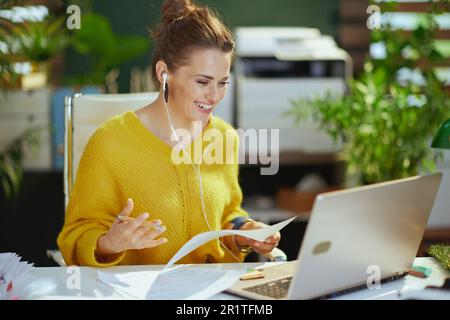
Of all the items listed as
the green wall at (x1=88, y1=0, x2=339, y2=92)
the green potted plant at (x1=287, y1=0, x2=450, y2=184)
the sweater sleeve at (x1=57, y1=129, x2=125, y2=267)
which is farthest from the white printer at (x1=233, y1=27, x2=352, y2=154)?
the sweater sleeve at (x1=57, y1=129, x2=125, y2=267)

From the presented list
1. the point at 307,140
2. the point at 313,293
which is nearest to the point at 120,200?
the point at 313,293

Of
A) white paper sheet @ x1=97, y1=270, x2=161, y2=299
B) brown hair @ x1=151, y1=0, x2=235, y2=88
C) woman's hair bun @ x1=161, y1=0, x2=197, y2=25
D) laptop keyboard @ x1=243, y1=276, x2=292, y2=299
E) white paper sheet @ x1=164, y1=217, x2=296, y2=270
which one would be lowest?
white paper sheet @ x1=97, y1=270, x2=161, y2=299

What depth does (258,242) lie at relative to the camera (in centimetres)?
176

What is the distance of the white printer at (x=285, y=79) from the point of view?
3951 mm

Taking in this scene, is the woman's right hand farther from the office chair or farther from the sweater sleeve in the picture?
the office chair

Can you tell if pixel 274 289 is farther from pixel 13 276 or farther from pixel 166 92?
pixel 166 92

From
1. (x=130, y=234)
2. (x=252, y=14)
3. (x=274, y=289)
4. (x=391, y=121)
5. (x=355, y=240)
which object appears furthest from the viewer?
(x=252, y=14)

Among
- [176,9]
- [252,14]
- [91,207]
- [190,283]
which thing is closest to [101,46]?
[252,14]

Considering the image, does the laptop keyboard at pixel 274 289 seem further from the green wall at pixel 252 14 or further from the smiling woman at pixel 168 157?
the green wall at pixel 252 14

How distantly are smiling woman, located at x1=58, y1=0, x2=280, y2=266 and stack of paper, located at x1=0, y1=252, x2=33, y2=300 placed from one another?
22 cm

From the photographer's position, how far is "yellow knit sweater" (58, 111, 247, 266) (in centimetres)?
172

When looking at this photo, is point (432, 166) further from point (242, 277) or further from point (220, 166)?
point (242, 277)

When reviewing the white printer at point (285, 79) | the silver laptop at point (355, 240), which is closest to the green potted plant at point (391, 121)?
the white printer at point (285, 79)

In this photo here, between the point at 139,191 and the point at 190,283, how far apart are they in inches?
14.9
